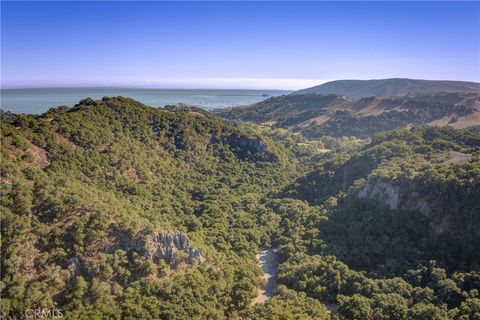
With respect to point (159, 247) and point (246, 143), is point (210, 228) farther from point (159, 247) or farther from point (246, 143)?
point (246, 143)

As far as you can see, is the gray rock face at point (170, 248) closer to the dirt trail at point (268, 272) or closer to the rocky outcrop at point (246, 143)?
the dirt trail at point (268, 272)

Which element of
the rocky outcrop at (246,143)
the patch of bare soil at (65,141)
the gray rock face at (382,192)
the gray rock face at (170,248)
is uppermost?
the patch of bare soil at (65,141)

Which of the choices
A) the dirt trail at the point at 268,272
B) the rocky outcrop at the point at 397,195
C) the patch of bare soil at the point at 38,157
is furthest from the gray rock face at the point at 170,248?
the rocky outcrop at the point at 397,195

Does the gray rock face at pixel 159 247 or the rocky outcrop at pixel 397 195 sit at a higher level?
the rocky outcrop at pixel 397 195

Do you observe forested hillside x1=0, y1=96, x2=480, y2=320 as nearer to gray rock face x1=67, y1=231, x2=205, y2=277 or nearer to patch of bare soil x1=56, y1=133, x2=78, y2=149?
gray rock face x1=67, y1=231, x2=205, y2=277

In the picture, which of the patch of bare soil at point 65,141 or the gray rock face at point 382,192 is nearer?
the gray rock face at point 382,192

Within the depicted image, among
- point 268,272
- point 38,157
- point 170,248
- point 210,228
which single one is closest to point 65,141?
point 38,157

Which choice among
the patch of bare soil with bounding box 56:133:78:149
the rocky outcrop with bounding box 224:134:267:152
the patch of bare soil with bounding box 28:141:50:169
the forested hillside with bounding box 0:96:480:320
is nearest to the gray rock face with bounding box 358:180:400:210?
the forested hillside with bounding box 0:96:480:320

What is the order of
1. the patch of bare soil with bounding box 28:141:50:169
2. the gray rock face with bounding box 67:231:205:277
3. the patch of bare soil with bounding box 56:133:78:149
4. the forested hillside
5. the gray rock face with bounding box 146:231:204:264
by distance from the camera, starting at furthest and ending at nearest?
the patch of bare soil with bounding box 56:133:78:149 → the patch of bare soil with bounding box 28:141:50:169 → the gray rock face with bounding box 146:231:204:264 → the gray rock face with bounding box 67:231:205:277 → the forested hillside

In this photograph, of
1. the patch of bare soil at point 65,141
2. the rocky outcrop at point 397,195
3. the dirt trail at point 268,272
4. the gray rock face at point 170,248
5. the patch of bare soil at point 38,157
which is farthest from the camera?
the patch of bare soil at point 65,141
